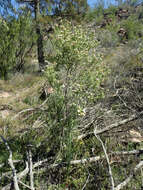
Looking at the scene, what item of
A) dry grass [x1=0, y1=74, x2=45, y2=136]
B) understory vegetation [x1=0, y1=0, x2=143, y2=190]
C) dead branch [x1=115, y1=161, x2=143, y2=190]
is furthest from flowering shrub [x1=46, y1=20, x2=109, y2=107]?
dry grass [x1=0, y1=74, x2=45, y2=136]

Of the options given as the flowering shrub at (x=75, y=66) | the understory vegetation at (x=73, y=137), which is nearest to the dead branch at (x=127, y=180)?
the understory vegetation at (x=73, y=137)

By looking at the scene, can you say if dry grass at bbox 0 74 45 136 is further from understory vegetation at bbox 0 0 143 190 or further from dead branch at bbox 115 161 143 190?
dead branch at bbox 115 161 143 190

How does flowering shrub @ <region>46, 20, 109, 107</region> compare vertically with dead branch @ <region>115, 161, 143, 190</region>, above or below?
above

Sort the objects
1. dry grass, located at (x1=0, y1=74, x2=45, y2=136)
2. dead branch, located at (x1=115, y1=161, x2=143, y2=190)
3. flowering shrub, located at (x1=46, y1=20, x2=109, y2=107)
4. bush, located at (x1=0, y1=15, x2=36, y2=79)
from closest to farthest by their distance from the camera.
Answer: dead branch, located at (x1=115, y1=161, x2=143, y2=190)
flowering shrub, located at (x1=46, y1=20, x2=109, y2=107)
dry grass, located at (x1=0, y1=74, x2=45, y2=136)
bush, located at (x1=0, y1=15, x2=36, y2=79)

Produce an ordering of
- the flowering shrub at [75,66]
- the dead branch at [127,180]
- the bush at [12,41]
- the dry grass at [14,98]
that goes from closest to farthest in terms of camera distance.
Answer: the dead branch at [127,180]
the flowering shrub at [75,66]
the dry grass at [14,98]
the bush at [12,41]

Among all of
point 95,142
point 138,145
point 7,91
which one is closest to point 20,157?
point 95,142

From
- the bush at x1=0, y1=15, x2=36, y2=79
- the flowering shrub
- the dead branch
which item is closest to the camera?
the dead branch

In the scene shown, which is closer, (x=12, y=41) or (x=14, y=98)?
(x=14, y=98)

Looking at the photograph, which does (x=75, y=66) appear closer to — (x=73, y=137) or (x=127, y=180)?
(x=73, y=137)

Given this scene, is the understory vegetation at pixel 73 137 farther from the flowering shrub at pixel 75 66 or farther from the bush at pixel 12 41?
the bush at pixel 12 41

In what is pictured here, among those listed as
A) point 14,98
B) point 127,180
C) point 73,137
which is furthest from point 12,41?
point 127,180

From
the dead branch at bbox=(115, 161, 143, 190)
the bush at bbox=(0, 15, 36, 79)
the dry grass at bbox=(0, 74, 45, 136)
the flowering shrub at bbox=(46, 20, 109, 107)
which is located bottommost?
the dead branch at bbox=(115, 161, 143, 190)

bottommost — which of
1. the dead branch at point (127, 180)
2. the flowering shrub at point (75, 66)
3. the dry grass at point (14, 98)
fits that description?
the dead branch at point (127, 180)

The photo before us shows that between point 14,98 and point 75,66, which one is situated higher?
point 75,66
